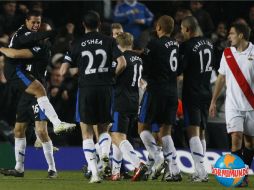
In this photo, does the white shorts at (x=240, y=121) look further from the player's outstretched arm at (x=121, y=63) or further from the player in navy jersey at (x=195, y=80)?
the player's outstretched arm at (x=121, y=63)

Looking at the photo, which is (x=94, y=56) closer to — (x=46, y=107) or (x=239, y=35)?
(x=46, y=107)

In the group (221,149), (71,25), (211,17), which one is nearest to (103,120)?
(221,149)

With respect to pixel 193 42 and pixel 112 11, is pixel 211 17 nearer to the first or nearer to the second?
pixel 112 11

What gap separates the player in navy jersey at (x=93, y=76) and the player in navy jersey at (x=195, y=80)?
1312mm

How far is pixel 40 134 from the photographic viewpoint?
14742 millimetres

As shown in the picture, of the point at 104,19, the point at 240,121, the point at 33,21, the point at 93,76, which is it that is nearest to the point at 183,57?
the point at 240,121

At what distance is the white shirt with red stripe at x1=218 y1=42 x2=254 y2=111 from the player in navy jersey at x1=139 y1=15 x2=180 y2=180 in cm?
121

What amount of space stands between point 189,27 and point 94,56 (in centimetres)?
176

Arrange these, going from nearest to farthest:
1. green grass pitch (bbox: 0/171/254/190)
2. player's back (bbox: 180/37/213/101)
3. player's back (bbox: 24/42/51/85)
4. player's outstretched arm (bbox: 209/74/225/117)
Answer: green grass pitch (bbox: 0/171/254/190) → player's outstretched arm (bbox: 209/74/225/117) → player's back (bbox: 180/37/213/101) → player's back (bbox: 24/42/51/85)

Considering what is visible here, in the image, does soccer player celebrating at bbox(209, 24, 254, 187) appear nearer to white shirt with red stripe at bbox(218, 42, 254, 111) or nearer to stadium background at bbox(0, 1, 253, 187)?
white shirt with red stripe at bbox(218, 42, 254, 111)

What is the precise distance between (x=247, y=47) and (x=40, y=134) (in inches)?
145

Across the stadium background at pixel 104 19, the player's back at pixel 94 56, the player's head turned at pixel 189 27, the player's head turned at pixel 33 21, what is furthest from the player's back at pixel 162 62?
the stadium background at pixel 104 19

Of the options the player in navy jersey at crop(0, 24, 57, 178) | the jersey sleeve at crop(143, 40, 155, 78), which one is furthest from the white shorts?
the player in navy jersey at crop(0, 24, 57, 178)

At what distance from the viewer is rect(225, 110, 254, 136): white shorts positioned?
13.1 metres
